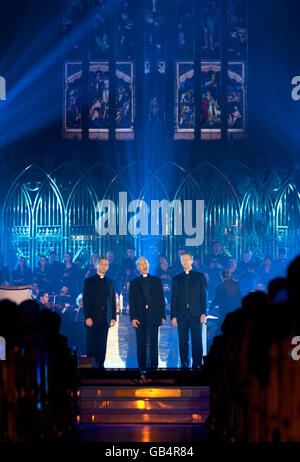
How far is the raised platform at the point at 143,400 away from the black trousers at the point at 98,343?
42.8 inches

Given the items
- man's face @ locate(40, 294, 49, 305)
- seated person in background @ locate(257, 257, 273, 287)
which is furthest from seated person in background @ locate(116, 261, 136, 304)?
seated person in background @ locate(257, 257, 273, 287)

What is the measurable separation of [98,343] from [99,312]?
35 centimetres

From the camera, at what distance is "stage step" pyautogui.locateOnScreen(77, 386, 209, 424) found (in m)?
5.38

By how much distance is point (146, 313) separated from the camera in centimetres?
709

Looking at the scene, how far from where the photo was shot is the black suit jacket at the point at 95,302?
23.5 ft

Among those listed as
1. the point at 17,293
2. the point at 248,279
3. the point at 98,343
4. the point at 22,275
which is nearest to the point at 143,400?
the point at 98,343

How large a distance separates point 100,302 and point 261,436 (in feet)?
13.2

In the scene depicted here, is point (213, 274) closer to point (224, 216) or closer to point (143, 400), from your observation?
point (224, 216)

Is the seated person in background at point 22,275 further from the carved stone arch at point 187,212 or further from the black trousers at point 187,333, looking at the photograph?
the black trousers at point 187,333

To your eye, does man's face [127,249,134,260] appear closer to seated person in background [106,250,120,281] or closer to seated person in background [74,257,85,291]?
seated person in background [106,250,120,281]

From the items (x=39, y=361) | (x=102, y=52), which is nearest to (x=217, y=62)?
(x=102, y=52)

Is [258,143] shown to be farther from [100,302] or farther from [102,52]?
[100,302]

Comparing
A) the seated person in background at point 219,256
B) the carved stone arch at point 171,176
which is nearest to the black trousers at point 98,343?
the seated person in background at point 219,256

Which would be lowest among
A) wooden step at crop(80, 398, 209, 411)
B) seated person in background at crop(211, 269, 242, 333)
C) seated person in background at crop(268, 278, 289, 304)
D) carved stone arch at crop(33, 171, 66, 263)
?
wooden step at crop(80, 398, 209, 411)
